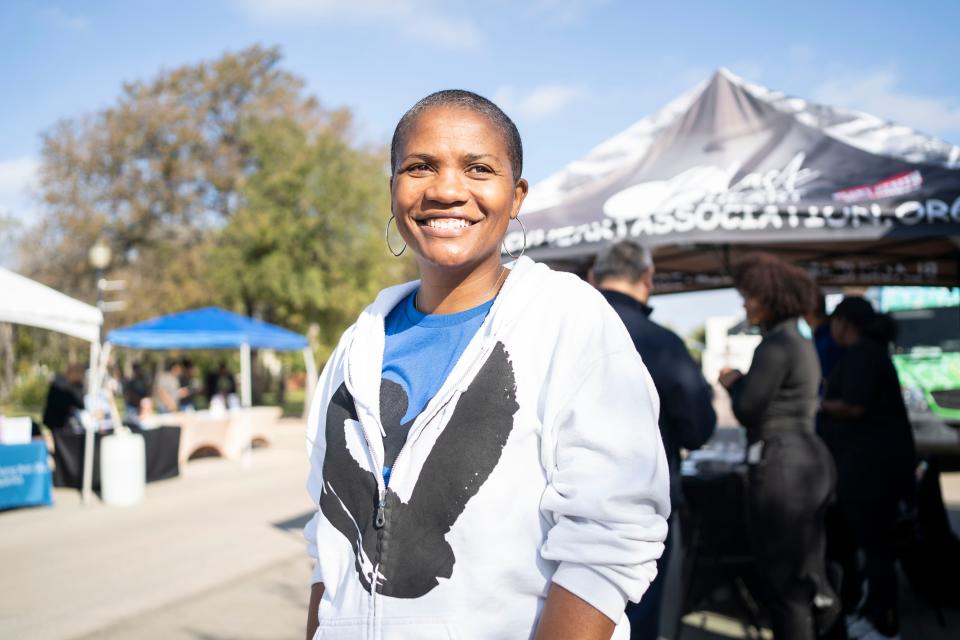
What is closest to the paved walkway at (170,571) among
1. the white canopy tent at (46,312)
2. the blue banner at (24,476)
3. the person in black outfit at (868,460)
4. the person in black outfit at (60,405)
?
the blue banner at (24,476)

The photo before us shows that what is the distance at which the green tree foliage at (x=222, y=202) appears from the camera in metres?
22.3

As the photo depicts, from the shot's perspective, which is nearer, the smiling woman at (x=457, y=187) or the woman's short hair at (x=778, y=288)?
the smiling woman at (x=457, y=187)

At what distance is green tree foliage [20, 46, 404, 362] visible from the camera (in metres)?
22.3

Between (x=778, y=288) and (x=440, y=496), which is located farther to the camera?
(x=778, y=288)

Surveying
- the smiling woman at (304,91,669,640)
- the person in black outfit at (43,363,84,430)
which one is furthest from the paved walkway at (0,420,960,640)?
the smiling woman at (304,91,669,640)

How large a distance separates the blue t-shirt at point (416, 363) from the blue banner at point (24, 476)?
29.0 feet

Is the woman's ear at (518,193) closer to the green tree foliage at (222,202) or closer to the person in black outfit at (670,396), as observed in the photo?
the person in black outfit at (670,396)

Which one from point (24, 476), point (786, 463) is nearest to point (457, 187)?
point (786, 463)

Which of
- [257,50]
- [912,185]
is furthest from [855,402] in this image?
[257,50]

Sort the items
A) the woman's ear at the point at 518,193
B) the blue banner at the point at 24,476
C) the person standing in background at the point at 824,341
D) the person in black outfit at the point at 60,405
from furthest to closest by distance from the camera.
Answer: the person in black outfit at the point at 60,405, the blue banner at the point at 24,476, the person standing in background at the point at 824,341, the woman's ear at the point at 518,193

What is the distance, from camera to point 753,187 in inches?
191

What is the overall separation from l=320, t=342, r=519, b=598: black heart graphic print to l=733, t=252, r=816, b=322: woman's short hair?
265 cm

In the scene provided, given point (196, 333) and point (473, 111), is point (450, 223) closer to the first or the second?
point (473, 111)

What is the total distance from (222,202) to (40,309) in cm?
2125
